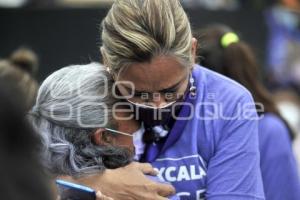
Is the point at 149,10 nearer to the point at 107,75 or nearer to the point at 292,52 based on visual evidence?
the point at 107,75

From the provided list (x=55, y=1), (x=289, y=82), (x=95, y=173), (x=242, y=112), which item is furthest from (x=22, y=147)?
(x=289, y=82)

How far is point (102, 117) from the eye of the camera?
1936 mm

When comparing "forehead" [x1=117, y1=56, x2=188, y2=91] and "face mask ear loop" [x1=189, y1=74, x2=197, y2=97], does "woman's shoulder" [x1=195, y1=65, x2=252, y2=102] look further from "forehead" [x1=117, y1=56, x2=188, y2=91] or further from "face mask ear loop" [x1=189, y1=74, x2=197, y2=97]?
"forehead" [x1=117, y1=56, x2=188, y2=91]

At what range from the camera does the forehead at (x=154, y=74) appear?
1974 mm

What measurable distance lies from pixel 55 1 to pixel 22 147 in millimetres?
7301

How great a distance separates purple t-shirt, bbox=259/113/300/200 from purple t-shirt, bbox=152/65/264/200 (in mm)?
710

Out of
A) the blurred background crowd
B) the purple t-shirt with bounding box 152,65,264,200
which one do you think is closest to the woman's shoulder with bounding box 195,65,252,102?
the purple t-shirt with bounding box 152,65,264,200

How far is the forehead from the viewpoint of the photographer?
1.97 m

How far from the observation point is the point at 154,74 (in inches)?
77.7

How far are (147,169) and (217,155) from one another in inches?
9.0

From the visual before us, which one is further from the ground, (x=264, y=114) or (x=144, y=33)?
(x=144, y=33)

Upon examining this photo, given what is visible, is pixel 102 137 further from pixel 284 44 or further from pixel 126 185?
pixel 284 44

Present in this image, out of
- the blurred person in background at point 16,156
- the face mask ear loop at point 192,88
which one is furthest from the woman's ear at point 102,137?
the blurred person in background at point 16,156

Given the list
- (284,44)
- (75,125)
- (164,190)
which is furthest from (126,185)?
(284,44)
